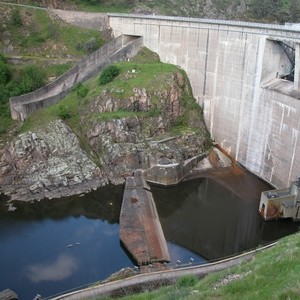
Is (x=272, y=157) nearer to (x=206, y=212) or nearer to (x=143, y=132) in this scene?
(x=206, y=212)

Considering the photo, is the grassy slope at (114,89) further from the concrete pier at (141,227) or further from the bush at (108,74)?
the concrete pier at (141,227)

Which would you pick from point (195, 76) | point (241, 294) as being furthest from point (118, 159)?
point (241, 294)

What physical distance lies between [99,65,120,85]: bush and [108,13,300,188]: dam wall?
7.00 m

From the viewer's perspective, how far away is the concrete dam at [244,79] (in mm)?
37344

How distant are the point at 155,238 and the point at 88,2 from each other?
4274cm

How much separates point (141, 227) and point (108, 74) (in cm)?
2117

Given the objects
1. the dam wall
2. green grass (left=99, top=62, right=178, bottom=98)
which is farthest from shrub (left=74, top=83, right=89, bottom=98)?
the dam wall

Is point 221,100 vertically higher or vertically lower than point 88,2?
lower

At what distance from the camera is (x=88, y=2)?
60.2 metres

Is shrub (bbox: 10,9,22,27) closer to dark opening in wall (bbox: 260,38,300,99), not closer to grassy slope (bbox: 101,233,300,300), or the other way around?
dark opening in wall (bbox: 260,38,300,99)

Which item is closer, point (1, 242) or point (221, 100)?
point (1, 242)

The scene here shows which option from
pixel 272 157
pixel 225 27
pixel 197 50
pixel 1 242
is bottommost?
pixel 1 242

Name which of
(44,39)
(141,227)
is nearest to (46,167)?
(141,227)

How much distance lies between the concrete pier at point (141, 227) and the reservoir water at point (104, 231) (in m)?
0.98
